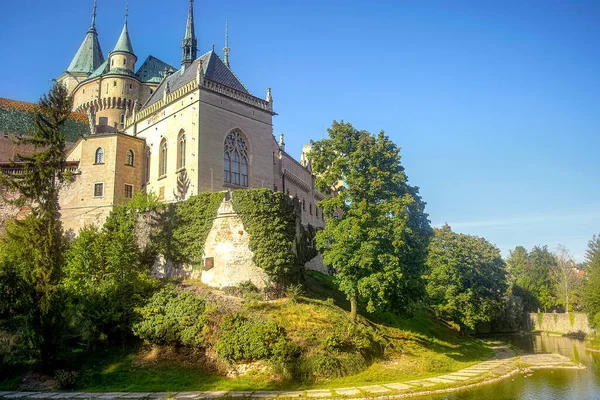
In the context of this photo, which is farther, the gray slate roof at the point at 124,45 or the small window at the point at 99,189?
the gray slate roof at the point at 124,45

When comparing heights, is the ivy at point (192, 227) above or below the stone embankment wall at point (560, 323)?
above

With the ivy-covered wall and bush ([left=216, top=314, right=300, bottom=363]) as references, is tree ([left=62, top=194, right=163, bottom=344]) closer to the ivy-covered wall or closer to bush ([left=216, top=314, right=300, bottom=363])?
the ivy-covered wall

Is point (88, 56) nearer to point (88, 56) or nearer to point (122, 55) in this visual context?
point (88, 56)

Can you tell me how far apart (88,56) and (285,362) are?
60484mm

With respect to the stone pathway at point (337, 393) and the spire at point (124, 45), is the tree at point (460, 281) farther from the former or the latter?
the spire at point (124, 45)

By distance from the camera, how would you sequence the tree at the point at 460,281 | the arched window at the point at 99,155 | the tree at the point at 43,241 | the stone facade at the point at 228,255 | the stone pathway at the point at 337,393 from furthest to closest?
the tree at the point at 460,281, the arched window at the point at 99,155, the stone facade at the point at 228,255, the tree at the point at 43,241, the stone pathway at the point at 337,393

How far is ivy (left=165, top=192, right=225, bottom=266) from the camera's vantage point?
108 feet

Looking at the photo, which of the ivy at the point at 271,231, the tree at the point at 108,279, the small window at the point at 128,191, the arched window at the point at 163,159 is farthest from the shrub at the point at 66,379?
the arched window at the point at 163,159

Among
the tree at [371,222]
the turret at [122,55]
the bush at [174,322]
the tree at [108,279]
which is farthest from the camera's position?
the turret at [122,55]

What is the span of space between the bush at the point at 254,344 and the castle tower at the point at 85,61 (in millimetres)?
53218

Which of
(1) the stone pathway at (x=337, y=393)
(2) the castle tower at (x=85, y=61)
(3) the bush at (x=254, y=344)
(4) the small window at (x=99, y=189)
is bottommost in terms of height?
(1) the stone pathway at (x=337, y=393)

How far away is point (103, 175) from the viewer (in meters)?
39.8

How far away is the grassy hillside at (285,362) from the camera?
24500 mm

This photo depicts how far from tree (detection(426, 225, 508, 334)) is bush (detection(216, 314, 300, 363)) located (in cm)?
2353
